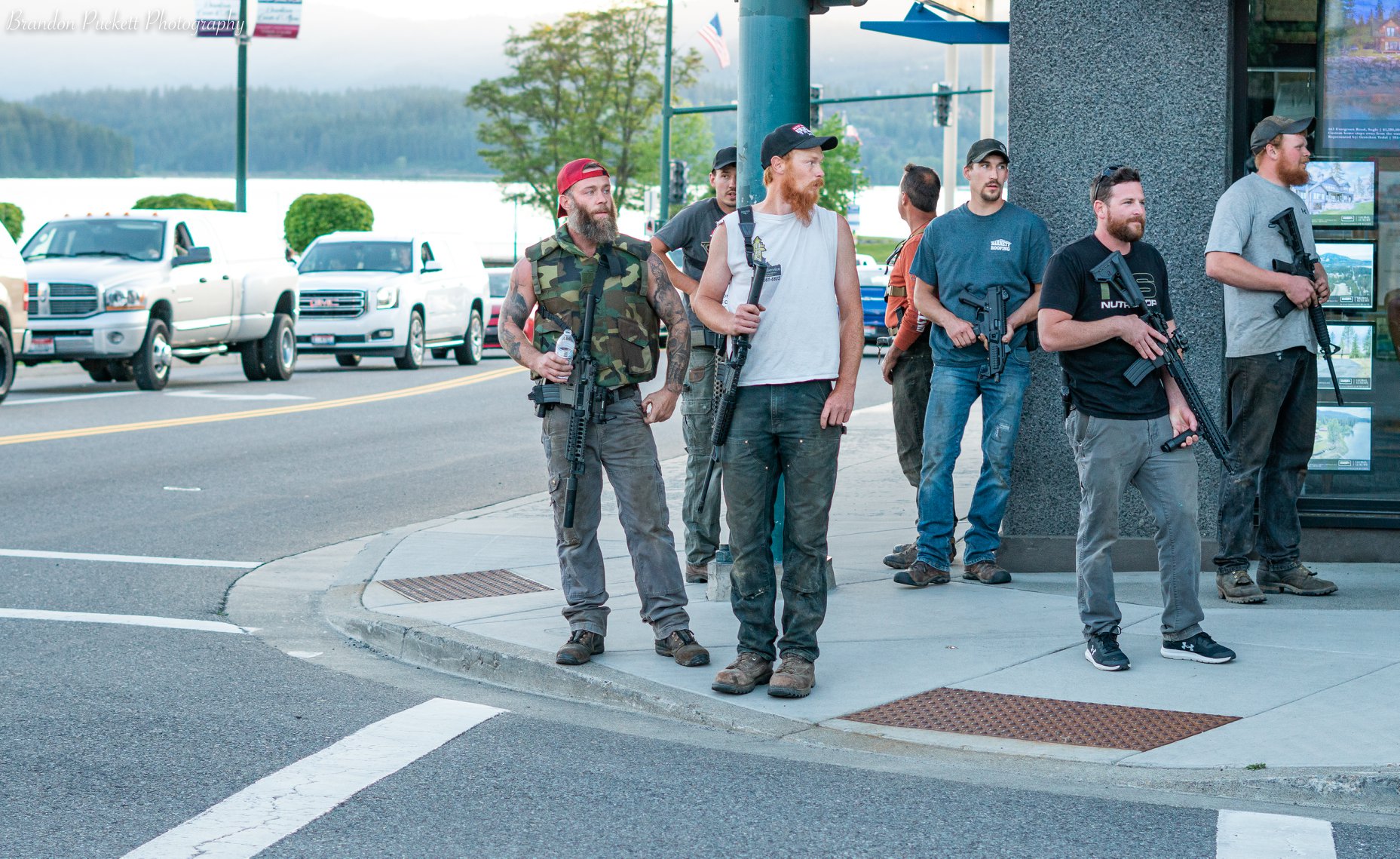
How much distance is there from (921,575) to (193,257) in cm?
1432

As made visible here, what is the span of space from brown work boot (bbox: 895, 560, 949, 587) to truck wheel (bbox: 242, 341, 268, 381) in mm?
15477

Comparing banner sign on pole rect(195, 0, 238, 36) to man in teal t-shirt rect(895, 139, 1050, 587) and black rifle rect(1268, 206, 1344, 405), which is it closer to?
man in teal t-shirt rect(895, 139, 1050, 587)

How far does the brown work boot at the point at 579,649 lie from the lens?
642cm

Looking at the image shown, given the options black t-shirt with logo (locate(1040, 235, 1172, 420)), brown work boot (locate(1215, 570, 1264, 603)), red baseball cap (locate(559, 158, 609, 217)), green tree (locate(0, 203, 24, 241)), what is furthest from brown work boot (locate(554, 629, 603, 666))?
green tree (locate(0, 203, 24, 241))

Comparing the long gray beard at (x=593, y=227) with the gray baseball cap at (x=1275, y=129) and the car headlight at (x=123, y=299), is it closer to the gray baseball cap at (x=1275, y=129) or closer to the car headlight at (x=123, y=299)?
the gray baseball cap at (x=1275, y=129)

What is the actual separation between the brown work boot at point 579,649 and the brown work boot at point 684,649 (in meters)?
0.24

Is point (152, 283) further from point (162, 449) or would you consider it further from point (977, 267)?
point (977, 267)

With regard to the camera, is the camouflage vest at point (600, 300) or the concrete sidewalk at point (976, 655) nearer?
the concrete sidewalk at point (976, 655)

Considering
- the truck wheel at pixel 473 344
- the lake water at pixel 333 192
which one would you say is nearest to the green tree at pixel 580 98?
the lake water at pixel 333 192

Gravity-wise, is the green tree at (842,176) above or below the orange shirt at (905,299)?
above

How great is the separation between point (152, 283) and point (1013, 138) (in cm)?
1349

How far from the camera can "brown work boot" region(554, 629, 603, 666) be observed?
6.42 metres

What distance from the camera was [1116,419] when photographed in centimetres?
633

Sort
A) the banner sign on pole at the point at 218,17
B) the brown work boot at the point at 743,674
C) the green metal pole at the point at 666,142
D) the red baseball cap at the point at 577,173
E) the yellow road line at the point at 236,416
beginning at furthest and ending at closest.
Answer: the green metal pole at the point at 666,142 → the banner sign on pole at the point at 218,17 → the yellow road line at the point at 236,416 → the red baseball cap at the point at 577,173 → the brown work boot at the point at 743,674
